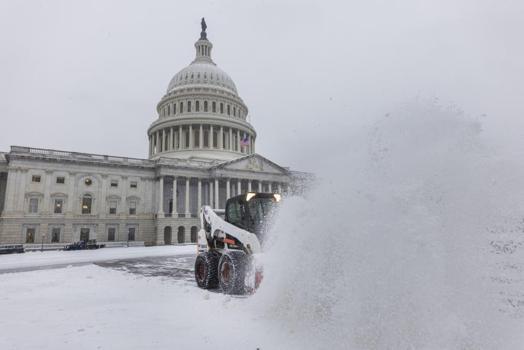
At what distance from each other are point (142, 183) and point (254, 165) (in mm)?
19366

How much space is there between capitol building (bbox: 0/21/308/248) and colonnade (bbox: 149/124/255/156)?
205 mm

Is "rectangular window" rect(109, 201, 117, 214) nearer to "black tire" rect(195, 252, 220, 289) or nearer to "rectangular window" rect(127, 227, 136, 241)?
"rectangular window" rect(127, 227, 136, 241)

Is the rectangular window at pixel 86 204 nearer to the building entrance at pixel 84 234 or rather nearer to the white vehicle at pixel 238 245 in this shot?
the building entrance at pixel 84 234

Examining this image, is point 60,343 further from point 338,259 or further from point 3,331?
point 338,259

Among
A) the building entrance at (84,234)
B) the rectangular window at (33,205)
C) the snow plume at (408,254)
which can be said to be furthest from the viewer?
the building entrance at (84,234)

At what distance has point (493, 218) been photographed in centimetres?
470

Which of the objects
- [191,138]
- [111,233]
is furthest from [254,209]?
[191,138]

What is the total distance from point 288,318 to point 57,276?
12.7m

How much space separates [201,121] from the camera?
64.4 meters

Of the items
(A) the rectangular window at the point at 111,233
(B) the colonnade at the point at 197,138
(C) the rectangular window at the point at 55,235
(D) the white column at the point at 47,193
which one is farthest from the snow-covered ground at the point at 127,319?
(B) the colonnade at the point at 197,138

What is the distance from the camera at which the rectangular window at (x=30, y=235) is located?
4119cm

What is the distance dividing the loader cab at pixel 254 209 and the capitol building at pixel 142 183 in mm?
22004

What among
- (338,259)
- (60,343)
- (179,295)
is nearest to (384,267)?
(338,259)

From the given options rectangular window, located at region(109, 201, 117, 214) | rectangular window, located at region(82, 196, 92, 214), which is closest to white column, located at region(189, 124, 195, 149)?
rectangular window, located at region(109, 201, 117, 214)
